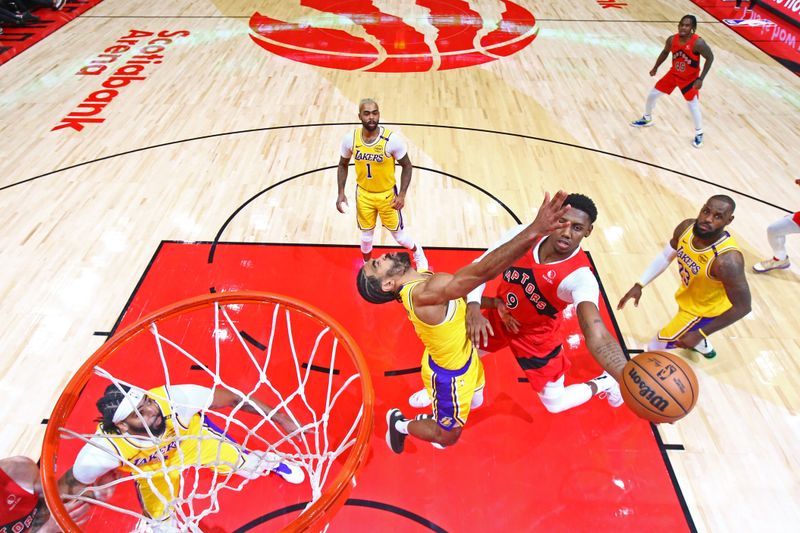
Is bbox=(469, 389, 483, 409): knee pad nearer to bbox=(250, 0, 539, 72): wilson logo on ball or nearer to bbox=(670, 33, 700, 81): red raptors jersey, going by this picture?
bbox=(670, 33, 700, 81): red raptors jersey

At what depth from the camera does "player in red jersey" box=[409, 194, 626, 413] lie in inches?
102

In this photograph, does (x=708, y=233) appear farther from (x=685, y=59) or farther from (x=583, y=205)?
(x=685, y=59)

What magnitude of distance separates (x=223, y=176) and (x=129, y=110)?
2639mm

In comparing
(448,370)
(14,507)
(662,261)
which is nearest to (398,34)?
(662,261)

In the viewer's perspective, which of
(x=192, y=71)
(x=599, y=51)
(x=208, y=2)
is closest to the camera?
(x=192, y=71)

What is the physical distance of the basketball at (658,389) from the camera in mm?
2404

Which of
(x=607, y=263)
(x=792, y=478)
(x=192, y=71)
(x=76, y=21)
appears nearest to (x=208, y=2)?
Result: (x=76, y=21)

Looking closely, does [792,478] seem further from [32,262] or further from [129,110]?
[129,110]

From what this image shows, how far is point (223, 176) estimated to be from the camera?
617 cm

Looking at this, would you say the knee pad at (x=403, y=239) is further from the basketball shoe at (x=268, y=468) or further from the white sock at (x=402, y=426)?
the basketball shoe at (x=268, y=468)

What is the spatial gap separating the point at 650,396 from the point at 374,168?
8.61 ft

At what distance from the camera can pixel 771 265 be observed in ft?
16.0

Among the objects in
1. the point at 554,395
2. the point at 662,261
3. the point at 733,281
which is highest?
the point at 733,281

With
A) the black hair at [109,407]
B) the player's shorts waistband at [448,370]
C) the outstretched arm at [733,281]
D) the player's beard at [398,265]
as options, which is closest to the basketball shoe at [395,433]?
the player's shorts waistband at [448,370]
